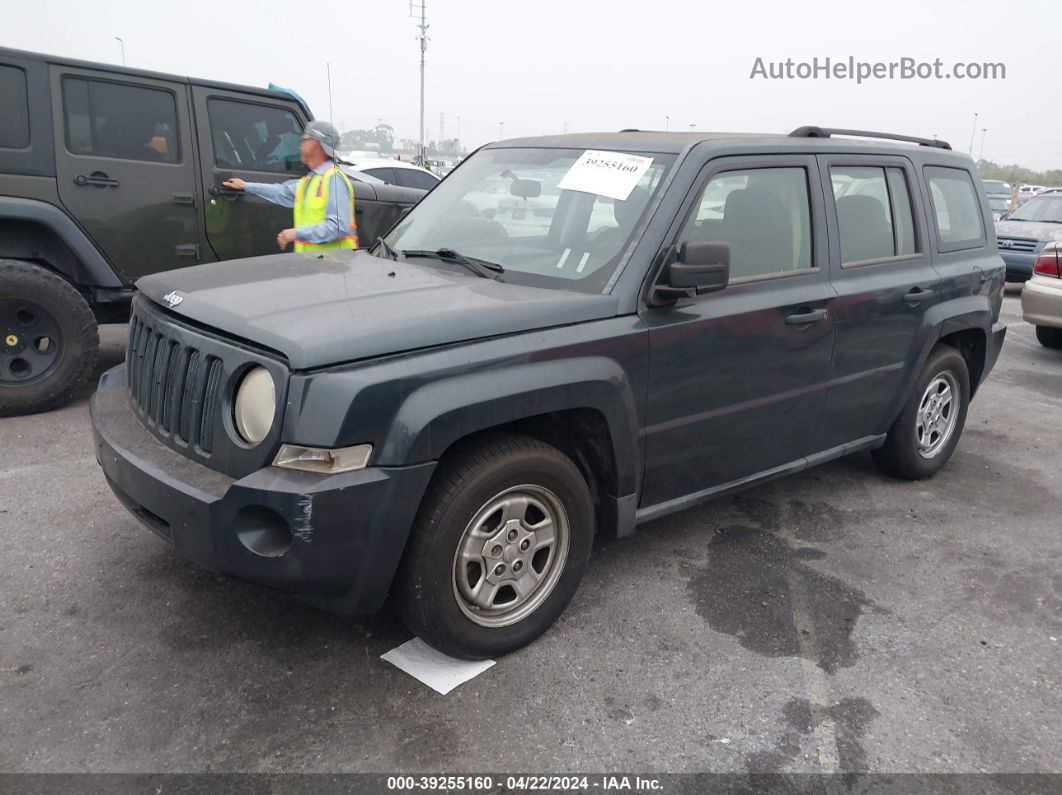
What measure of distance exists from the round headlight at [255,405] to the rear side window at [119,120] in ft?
12.3

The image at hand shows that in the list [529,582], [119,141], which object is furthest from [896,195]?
[119,141]

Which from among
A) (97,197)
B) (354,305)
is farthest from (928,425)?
(97,197)

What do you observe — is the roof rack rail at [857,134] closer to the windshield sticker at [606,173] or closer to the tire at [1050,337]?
the windshield sticker at [606,173]

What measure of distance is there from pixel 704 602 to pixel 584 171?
6.15ft

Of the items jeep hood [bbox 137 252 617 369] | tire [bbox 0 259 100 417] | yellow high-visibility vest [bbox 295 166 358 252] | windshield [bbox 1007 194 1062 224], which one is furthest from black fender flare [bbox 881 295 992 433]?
windshield [bbox 1007 194 1062 224]

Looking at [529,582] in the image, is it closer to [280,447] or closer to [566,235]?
[280,447]

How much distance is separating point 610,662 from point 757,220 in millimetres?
1952

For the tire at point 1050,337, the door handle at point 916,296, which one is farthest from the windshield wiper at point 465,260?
the tire at point 1050,337

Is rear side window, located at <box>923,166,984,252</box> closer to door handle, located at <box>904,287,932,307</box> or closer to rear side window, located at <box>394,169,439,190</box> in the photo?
door handle, located at <box>904,287,932,307</box>

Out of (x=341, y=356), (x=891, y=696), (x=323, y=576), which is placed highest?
(x=341, y=356)

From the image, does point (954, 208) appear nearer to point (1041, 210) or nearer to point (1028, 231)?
point (1028, 231)

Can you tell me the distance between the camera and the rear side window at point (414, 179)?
11.8 m

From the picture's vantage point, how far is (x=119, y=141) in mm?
5629

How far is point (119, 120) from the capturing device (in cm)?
563
